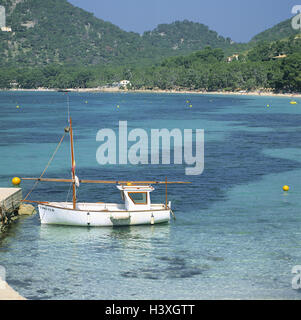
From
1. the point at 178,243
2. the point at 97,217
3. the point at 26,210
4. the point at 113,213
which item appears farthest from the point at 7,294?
the point at 26,210

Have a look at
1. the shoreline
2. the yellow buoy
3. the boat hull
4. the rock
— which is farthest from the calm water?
the shoreline

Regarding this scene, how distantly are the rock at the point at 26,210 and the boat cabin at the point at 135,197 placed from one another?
30.6ft

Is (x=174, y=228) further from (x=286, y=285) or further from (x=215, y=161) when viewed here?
(x=215, y=161)

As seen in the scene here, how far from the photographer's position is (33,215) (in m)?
50.4

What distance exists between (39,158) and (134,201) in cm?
4127

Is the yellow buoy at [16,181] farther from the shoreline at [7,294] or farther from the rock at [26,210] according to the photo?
the shoreline at [7,294]

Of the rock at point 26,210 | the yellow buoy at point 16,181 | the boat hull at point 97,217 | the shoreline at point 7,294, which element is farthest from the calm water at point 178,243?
the shoreline at point 7,294

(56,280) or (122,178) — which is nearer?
(56,280)

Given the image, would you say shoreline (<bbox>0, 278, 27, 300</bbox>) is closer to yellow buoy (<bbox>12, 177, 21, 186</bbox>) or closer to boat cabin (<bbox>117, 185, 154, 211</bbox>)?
boat cabin (<bbox>117, 185, 154, 211</bbox>)

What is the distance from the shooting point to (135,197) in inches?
1845

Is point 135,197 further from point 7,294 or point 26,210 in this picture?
point 7,294

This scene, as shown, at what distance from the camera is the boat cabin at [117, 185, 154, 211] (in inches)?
1839
